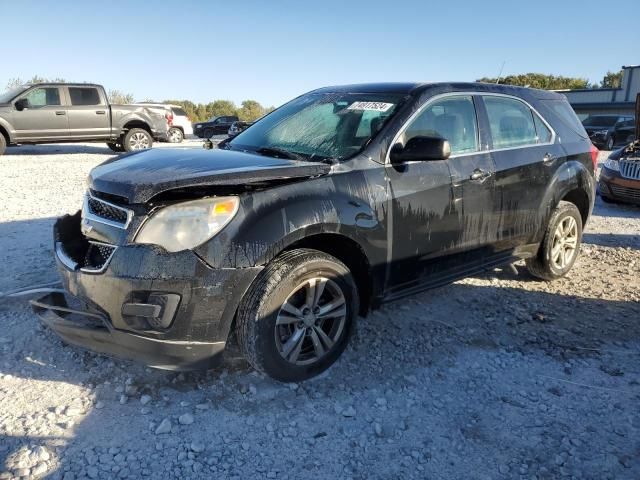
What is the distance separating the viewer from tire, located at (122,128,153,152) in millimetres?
14695

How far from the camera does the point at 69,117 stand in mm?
13820

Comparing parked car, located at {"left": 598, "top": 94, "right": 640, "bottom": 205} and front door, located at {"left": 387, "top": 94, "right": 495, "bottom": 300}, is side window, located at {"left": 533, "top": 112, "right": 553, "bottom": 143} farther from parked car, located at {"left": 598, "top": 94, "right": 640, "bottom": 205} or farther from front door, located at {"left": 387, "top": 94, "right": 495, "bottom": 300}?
parked car, located at {"left": 598, "top": 94, "right": 640, "bottom": 205}

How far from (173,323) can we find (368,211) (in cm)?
134

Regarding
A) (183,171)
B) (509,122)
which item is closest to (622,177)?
(509,122)

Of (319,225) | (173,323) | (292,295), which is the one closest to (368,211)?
(319,225)

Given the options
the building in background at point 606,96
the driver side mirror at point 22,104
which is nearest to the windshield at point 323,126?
the driver side mirror at point 22,104

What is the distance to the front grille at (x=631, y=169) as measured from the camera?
344 inches

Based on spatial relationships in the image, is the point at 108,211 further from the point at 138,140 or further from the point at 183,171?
the point at 138,140

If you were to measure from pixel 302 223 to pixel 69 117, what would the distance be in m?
13.2

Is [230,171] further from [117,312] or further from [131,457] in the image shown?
[131,457]

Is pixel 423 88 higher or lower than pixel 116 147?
higher

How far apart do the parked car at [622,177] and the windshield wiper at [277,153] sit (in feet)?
24.6

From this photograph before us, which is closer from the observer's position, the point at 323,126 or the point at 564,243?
the point at 323,126

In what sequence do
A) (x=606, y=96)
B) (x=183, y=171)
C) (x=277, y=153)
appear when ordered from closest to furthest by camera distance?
(x=183, y=171) < (x=277, y=153) < (x=606, y=96)
